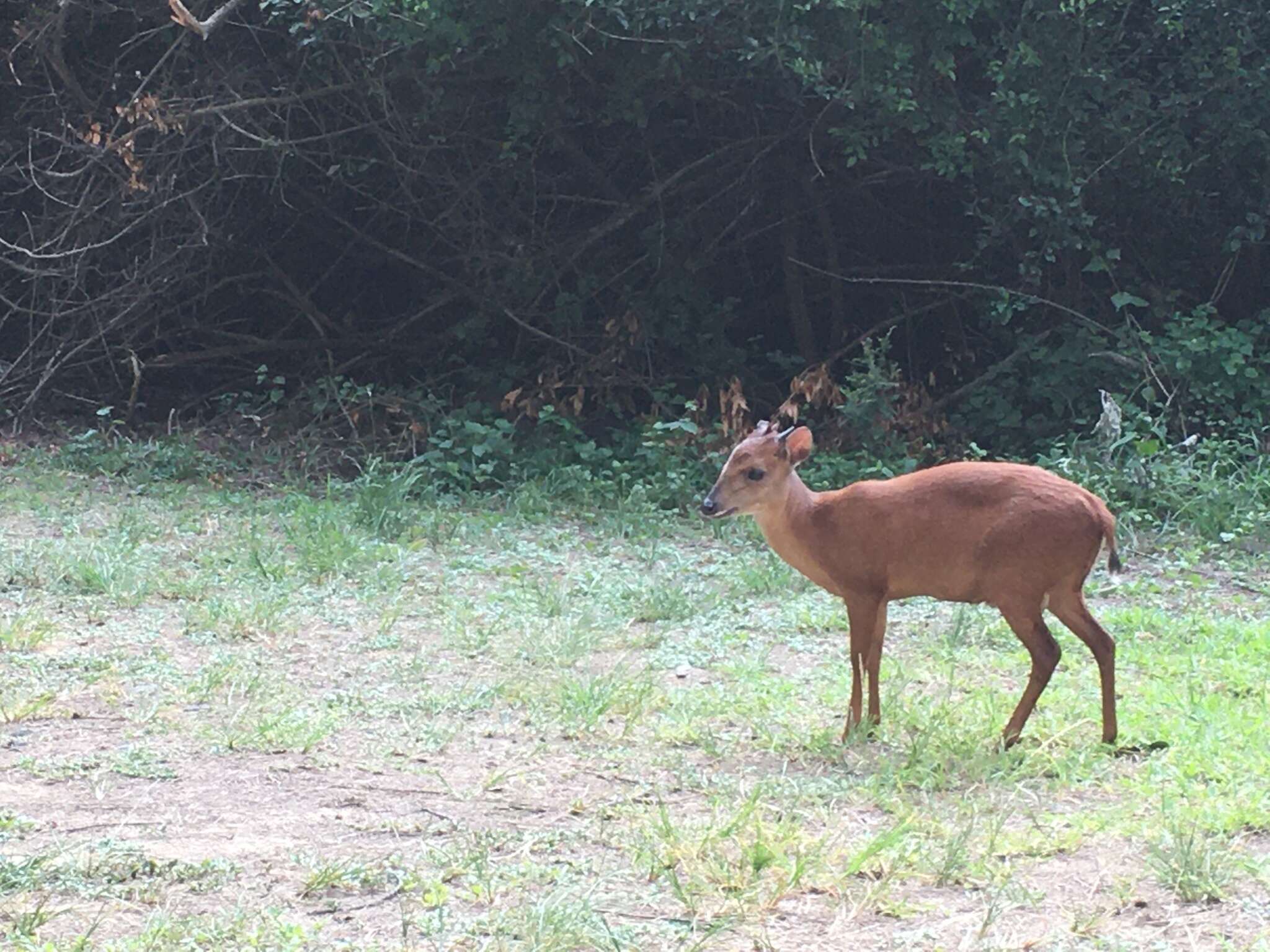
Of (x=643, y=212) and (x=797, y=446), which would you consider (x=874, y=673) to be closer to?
(x=797, y=446)

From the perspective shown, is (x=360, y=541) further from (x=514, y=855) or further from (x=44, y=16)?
(x=44, y=16)

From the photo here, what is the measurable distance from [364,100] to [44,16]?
199cm

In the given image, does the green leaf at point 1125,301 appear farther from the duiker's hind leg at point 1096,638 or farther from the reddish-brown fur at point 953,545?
the duiker's hind leg at point 1096,638

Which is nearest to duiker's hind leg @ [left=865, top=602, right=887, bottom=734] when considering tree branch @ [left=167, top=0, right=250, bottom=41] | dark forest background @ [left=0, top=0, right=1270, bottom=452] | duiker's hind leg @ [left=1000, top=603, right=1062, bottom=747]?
duiker's hind leg @ [left=1000, top=603, right=1062, bottom=747]

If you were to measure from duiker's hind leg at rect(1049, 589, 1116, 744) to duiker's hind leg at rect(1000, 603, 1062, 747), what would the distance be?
94 millimetres

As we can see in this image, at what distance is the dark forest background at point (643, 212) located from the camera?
29.3 feet

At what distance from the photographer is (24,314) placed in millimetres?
10797

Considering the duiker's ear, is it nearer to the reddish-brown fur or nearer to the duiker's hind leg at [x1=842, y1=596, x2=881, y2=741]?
the reddish-brown fur

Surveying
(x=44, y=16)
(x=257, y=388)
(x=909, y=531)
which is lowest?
(x=257, y=388)

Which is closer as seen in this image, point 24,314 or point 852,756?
point 852,756

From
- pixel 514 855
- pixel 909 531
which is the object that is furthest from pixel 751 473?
pixel 514 855

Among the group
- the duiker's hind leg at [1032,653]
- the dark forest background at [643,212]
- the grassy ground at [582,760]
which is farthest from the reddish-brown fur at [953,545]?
the dark forest background at [643,212]

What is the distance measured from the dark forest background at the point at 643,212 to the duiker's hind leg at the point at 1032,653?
15.1 ft

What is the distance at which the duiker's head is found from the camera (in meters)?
4.82
